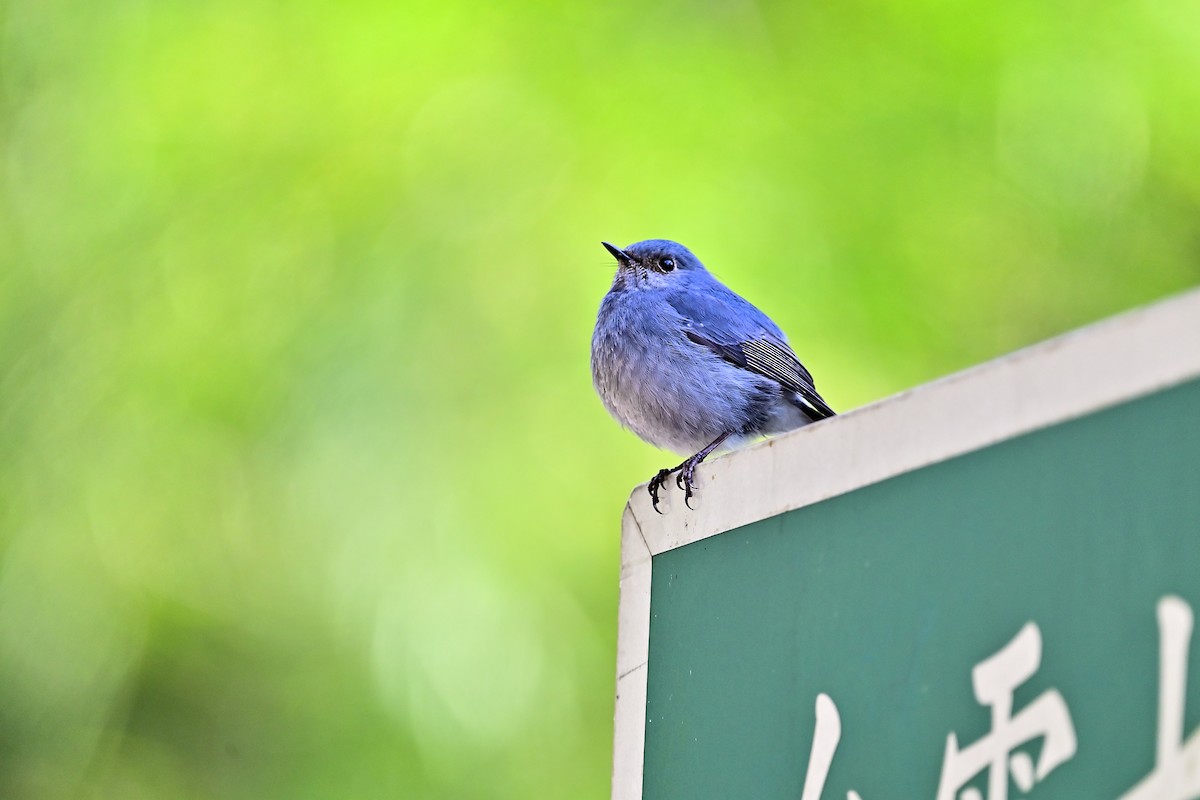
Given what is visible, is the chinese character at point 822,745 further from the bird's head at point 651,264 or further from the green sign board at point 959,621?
the bird's head at point 651,264

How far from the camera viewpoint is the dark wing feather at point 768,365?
13.1 feet

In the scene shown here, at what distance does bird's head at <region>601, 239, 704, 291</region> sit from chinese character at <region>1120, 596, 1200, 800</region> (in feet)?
9.86

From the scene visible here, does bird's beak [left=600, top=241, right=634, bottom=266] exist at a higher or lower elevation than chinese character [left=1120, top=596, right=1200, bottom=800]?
higher

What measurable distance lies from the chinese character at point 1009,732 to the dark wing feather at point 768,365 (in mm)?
2351

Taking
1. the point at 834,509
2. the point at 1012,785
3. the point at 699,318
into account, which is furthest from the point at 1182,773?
the point at 699,318

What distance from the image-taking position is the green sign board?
4.85 feet

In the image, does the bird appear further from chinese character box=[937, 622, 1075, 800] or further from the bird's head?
chinese character box=[937, 622, 1075, 800]

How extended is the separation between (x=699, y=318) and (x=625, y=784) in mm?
2166

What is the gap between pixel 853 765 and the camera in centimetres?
177

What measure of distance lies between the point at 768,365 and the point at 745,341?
10 cm

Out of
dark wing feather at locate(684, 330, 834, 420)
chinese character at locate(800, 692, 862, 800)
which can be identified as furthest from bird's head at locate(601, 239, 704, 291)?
chinese character at locate(800, 692, 862, 800)

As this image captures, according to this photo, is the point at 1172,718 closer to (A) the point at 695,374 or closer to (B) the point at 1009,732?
(B) the point at 1009,732

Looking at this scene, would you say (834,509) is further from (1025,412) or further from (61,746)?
(61,746)

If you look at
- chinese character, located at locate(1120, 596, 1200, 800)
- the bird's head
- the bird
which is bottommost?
chinese character, located at locate(1120, 596, 1200, 800)
